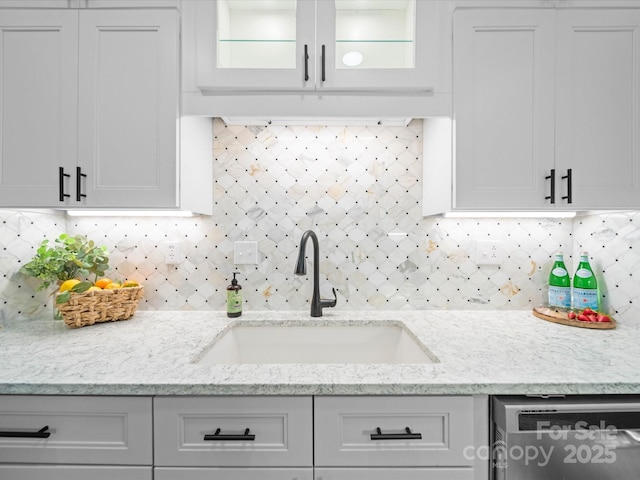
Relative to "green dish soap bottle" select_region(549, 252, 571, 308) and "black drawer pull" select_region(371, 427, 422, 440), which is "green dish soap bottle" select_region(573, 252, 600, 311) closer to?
"green dish soap bottle" select_region(549, 252, 571, 308)

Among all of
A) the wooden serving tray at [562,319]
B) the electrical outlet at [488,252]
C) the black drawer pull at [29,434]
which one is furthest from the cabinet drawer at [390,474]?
the electrical outlet at [488,252]

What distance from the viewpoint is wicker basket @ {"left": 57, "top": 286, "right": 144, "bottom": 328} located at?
1.29 meters

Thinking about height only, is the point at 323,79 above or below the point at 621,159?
above

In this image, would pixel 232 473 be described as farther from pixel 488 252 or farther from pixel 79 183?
pixel 488 252

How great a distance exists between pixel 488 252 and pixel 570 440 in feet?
2.90

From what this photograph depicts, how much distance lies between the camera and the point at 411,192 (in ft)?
5.22

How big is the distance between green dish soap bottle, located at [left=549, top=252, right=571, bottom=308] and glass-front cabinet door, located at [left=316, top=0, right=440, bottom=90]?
1.08 metres

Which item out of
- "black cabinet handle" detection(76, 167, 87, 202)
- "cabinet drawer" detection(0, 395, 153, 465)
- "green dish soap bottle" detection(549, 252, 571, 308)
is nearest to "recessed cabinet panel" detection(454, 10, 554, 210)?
"green dish soap bottle" detection(549, 252, 571, 308)

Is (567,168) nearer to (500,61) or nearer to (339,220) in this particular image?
(500,61)

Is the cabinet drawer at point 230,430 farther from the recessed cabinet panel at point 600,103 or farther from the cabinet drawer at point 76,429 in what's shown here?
the recessed cabinet panel at point 600,103

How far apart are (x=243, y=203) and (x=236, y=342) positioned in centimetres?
68

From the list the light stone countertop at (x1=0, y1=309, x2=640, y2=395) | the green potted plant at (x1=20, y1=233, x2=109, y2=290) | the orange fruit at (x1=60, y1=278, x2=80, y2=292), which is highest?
the green potted plant at (x1=20, y1=233, x2=109, y2=290)

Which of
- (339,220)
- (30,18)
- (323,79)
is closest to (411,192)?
(339,220)

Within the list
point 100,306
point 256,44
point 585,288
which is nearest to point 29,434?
point 100,306
